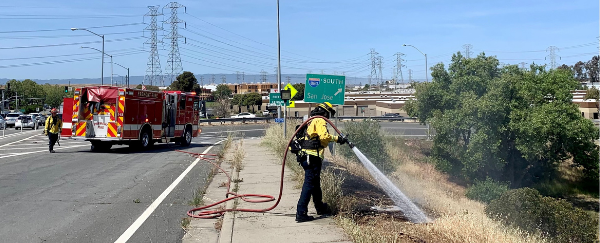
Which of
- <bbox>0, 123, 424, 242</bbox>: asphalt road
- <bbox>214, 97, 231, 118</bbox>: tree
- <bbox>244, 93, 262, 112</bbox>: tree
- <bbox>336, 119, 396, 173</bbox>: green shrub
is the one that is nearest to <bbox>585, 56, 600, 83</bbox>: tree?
<bbox>244, 93, 262, 112</bbox>: tree

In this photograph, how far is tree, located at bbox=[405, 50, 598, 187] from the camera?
29859 millimetres

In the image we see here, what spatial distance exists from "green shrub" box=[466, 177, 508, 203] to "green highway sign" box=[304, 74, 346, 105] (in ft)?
46.0

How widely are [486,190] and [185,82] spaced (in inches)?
2257

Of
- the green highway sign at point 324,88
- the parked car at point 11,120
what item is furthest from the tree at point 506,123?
the parked car at point 11,120

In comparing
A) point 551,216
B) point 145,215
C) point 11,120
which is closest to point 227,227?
point 145,215

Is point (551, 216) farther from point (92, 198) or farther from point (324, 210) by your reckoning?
point (92, 198)

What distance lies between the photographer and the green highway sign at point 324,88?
61.8 feet

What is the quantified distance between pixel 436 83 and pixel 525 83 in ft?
18.2

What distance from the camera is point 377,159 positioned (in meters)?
27.2

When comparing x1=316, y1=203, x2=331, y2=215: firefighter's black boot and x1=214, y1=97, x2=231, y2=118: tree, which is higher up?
x1=214, y1=97, x2=231, y2=118: tree

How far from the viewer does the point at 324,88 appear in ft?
62.2

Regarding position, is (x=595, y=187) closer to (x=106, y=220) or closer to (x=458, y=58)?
(x=458, y=58)

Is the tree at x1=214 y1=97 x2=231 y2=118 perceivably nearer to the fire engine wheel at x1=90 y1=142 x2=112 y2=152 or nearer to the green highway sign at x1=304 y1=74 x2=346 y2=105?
the fire engine wheel at x1=90 y1=142 x2=112 y2=152

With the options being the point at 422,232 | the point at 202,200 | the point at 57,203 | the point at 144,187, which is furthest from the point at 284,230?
the point at 144,187
